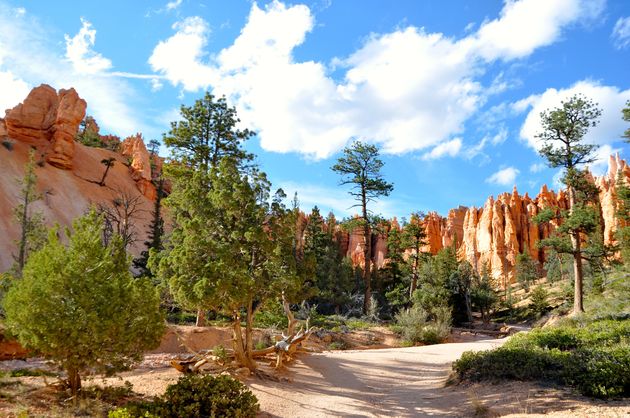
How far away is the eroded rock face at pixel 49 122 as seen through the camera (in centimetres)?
5303

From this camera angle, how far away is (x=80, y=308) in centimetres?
761

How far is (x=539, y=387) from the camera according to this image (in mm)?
9000

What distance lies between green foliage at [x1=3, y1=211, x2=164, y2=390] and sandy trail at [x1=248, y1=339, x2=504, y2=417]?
129 inches

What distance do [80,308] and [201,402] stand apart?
2779 mm

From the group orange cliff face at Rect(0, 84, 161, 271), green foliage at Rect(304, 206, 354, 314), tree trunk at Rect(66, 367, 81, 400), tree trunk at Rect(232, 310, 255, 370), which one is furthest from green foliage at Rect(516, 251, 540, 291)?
tree trunk at Rect(66, 367, 81, 400)

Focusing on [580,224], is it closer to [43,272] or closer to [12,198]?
[43,272]

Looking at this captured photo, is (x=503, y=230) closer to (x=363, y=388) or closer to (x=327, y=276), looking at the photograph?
(x=327, y=276)

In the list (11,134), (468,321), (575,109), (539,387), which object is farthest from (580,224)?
(11,134)

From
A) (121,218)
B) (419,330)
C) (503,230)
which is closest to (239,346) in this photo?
(419,330)

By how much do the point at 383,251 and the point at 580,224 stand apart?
70045 millimetres

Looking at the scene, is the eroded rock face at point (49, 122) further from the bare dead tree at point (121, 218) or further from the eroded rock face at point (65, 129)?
the bare dead tree at point (121, 218)

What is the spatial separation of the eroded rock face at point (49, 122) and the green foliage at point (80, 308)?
5316 cm

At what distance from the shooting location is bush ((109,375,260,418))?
7.36 m

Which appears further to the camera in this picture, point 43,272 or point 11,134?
point 11,134
